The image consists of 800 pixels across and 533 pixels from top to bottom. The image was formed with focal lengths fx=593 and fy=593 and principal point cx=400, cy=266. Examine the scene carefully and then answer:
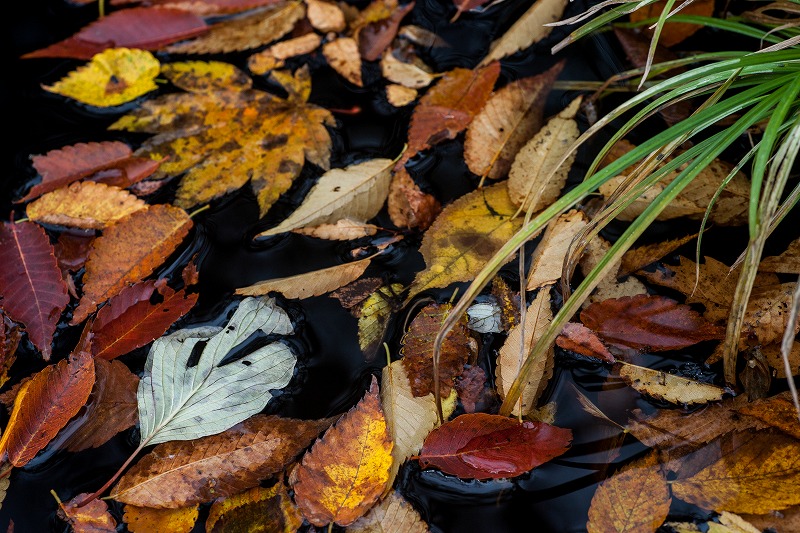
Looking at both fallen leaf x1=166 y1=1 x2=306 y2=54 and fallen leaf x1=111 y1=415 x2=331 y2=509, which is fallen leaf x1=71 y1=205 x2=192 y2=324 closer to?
fallen leaf x1=111 y1=415 x2=331 y2=509

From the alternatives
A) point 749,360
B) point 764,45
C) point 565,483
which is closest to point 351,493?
point 565,483

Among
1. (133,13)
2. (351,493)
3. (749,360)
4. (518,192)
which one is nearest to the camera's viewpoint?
(351,493)

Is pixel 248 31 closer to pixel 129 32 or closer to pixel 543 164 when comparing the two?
pixel 129 32

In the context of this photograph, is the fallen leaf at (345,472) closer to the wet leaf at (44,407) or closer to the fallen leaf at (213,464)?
the fallen leaf at (213,464)

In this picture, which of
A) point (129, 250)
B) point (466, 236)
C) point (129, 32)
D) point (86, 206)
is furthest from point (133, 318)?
point (129, 32)

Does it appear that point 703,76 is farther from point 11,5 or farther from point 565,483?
point 11,5
